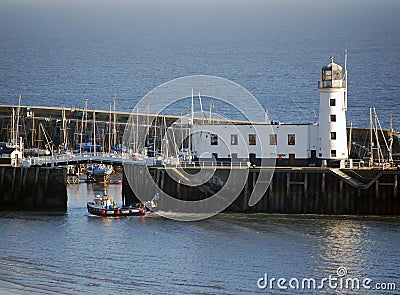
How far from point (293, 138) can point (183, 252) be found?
577 inches

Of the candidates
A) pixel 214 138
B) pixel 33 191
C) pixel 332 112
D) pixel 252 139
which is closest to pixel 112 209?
pixel 33 191

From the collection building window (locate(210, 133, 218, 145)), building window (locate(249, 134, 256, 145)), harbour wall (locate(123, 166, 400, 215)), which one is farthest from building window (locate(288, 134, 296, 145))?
building window (locate(210, 133, 218, 145))

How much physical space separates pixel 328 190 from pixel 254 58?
11284 centimetres

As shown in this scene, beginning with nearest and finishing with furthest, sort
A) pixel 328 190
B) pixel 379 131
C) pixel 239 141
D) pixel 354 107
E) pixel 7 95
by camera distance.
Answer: pixel 328 190, pixel 239 141, pixel 379 131, pixel 354 107, pixel 7 95

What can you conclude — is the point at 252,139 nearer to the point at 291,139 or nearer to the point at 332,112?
the point at 291,139

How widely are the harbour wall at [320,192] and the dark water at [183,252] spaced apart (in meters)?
0.74

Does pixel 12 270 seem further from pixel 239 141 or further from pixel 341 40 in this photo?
pixel 341 40

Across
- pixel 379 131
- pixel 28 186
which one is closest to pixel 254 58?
pixel 379 131

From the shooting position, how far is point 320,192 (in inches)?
2292

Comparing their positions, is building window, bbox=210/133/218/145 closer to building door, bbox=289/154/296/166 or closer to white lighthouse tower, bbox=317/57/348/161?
building door, bbox=289/154/296/166

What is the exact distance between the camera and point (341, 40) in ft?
609

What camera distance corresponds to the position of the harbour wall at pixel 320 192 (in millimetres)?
57844

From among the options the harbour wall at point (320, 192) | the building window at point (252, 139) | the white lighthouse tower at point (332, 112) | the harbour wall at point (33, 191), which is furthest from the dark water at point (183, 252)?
the building window at point (252, 139)

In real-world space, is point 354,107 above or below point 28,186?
above
